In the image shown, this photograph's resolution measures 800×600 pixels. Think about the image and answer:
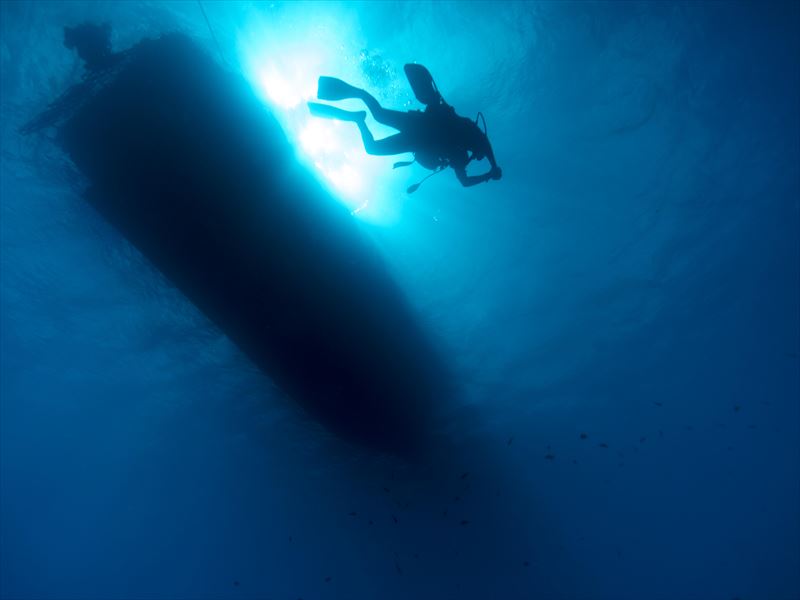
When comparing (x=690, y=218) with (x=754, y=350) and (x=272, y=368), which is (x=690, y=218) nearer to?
(x=754, y=350)

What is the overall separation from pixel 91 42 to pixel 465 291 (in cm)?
1108

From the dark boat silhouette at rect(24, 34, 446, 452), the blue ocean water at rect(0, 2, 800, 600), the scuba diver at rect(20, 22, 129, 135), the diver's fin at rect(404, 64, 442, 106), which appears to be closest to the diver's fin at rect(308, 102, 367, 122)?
the diver's fin at rect(404, 64, 442, 106)

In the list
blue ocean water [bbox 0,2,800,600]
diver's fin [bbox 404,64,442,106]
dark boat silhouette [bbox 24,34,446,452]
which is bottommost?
dark boat silhouette [bbox 24,34,446,452]

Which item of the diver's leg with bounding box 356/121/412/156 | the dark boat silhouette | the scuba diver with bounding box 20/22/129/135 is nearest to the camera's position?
the diver's leg with bounding box 356/121/412/156

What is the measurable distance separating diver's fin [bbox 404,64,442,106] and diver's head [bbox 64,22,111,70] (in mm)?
4722

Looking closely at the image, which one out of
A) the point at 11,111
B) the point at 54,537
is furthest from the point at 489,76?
the point at 54,537

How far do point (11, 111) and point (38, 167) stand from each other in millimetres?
1200

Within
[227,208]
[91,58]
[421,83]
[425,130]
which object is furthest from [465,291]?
[91,58]

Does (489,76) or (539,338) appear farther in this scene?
(539,338)

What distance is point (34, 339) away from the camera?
14164mm

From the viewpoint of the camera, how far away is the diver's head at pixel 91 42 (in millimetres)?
6648

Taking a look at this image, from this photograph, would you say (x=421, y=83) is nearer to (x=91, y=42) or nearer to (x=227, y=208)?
(x=227, y=208)

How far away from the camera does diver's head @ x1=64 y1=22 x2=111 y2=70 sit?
262 inches

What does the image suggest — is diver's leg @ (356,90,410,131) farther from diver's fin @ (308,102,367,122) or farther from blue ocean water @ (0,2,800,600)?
blue ocean water @ (0,2,800,600)
